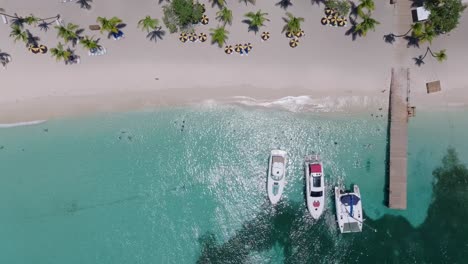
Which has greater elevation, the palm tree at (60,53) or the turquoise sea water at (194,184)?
the palm tree at (60,53)

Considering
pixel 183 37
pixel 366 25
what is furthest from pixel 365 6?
pixel 183 37

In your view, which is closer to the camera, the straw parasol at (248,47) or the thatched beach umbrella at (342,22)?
the thatched beach umbrella at (342,22)

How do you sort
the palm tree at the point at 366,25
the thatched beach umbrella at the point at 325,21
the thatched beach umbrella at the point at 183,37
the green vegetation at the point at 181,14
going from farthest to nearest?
1. the thatched beach umbrella at the point at 183,37
2. the thatched beach umbrella at the point at 325,21
3. the palm tree at the point at 366,25
4. the green vegetation at the point at 181,14

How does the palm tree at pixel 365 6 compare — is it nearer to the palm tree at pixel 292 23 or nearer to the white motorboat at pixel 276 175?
the palm tree at pixel 292 23

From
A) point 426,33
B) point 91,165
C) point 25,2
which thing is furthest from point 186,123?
point 426,33

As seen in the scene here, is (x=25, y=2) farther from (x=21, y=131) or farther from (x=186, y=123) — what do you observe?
(x=186, y=123)

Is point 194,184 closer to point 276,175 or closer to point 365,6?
point 276,175

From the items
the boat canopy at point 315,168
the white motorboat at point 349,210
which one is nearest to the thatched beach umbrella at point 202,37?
the boat canopy at point 315,168
